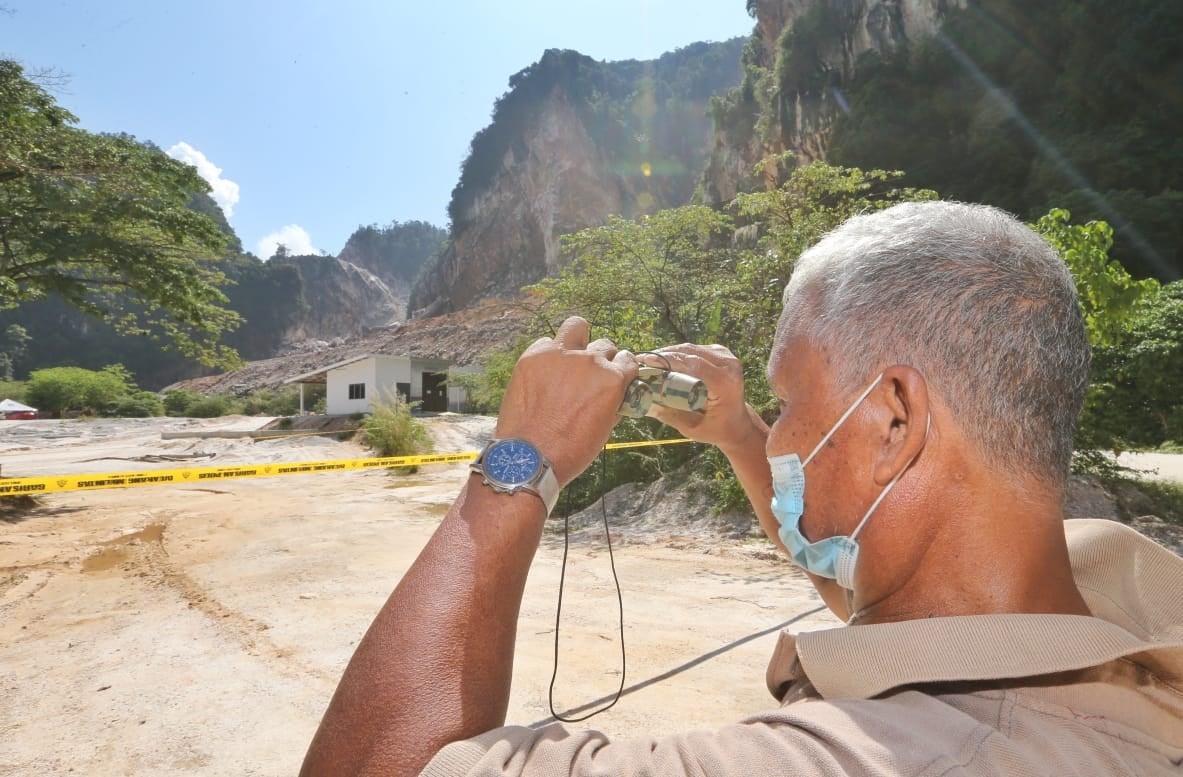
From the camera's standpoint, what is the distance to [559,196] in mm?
78938

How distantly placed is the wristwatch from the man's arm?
0.01 m

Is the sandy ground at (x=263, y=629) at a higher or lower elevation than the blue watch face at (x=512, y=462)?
lower

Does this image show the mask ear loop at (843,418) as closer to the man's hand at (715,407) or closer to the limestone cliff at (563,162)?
the man's hand at (715,407)

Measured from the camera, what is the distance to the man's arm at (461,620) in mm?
765

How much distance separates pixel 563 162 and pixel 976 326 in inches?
3342

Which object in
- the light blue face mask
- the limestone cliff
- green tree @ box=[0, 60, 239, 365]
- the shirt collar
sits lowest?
the shirt collar

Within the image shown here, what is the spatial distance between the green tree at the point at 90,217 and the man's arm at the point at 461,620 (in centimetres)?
1027

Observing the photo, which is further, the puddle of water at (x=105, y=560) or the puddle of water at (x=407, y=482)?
the puddle of water at (x=407, y=482)

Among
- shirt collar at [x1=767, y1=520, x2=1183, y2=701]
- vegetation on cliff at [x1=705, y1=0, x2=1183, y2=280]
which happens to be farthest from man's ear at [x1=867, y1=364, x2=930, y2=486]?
vegetation on cliff at [x1=705, y1=0, x2=1183, y2=280]

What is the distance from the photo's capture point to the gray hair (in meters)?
0.91

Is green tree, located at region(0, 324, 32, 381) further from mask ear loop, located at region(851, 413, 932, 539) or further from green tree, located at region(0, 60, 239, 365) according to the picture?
mask ear loop, located at region(851, 413, 932, 539)

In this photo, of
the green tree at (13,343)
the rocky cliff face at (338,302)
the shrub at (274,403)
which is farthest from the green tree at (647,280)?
the rocky cliff face at (338,302)

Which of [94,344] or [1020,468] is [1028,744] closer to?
[1020,468]

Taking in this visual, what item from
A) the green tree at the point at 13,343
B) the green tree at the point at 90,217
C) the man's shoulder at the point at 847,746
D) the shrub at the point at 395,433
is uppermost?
the green tree at the point at 13,343
